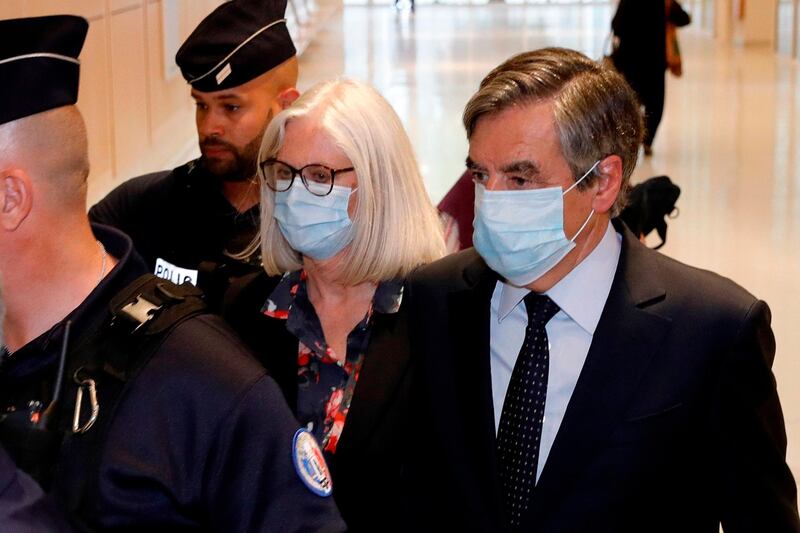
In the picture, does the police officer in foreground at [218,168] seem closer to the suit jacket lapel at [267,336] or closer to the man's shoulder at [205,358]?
the suit jacket lapel at [267,336]

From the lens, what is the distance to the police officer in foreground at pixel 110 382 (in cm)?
181

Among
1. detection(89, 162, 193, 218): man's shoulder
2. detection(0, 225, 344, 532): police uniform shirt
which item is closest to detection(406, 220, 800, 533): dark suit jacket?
detection(0, 225, 344, 532): police uniform shirt

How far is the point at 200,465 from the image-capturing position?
186 cm

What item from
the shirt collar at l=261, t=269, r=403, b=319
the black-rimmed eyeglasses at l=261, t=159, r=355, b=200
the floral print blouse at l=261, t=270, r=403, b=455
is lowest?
the floral print blouse at l=261, t=270, r=403, b=455

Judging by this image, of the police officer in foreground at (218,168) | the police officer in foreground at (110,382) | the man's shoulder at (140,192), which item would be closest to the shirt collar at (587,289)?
the police officer in foreground at (110,382)

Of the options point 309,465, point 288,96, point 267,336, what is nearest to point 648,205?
point 288,96

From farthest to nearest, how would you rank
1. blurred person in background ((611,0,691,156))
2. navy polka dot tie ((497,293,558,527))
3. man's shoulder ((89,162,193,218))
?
1. blurred person in background ((611,0,691,156))
2. man's shoulder ((89,162,193,218))
3. navy polka dot tie ((497,293,558,527))

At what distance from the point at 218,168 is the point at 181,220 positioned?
0.20 metres

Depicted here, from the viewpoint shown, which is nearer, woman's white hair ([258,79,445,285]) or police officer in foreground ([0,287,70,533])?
police officer in foreground ([0,287,70,533])

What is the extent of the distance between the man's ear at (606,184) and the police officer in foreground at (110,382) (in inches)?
31.0

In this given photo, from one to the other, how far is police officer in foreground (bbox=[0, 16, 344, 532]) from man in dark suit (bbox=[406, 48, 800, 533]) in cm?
47

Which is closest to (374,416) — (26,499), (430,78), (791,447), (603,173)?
(603,173)

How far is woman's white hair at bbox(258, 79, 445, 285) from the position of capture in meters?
2.80

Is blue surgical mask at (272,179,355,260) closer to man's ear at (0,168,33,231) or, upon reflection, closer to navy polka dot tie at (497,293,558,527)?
navy polka dot tie at (497,293,558,527)
